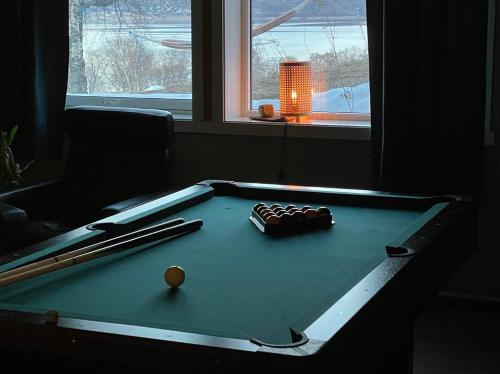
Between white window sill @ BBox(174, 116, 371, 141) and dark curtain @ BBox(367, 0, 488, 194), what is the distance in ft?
0.73

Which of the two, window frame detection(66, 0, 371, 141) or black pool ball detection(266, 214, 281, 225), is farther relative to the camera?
window frame detection(66, 0, 371, 141)

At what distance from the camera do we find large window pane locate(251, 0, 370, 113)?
451 cm

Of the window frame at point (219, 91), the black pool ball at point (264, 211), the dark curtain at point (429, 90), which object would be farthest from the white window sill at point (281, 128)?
the black pool ball at point (264, 211)

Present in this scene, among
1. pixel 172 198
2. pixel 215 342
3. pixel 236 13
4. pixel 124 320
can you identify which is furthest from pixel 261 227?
pixel 236 13

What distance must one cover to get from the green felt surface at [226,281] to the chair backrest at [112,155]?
1.47 metres

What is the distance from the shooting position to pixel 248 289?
2.20 meters

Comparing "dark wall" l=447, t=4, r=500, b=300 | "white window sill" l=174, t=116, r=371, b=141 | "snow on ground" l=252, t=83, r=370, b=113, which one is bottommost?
"dark wall" l=447, t=4, r=500, b=300

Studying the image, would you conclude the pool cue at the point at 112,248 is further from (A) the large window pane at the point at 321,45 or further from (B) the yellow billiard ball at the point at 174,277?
(A) the large window pane at the point at 321,45

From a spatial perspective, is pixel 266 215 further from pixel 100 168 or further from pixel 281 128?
pixel 100 168

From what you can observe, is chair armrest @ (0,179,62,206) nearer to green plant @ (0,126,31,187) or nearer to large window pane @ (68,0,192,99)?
green plant @ (0,126,31,187)

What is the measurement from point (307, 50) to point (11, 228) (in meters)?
1.85

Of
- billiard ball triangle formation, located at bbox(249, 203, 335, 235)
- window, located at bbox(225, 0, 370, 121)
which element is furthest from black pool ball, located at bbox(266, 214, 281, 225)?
window, located at bbox(225, 0, 370, 121)

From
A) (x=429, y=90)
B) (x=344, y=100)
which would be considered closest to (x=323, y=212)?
(x=429, y=90)

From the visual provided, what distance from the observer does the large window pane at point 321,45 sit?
4.51 m
